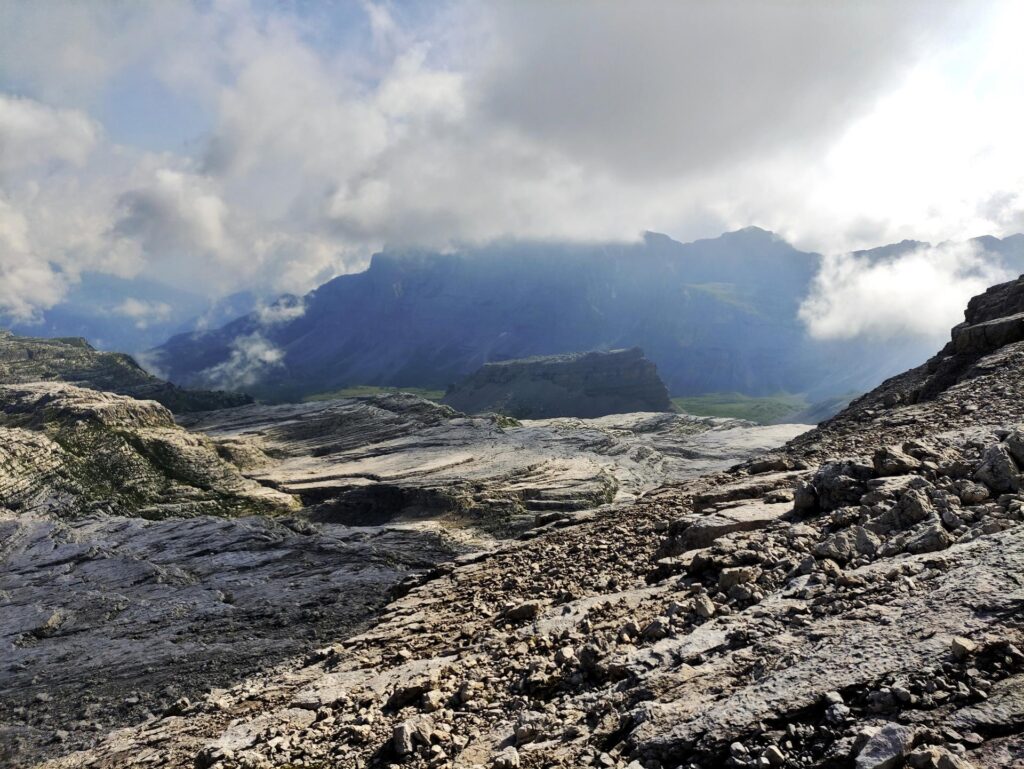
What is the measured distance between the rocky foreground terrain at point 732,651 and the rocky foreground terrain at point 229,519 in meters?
10.2

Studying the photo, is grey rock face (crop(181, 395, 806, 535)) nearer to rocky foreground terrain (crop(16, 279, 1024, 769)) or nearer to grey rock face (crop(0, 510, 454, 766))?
grey rock face (crop(0, 510, 454, 766))

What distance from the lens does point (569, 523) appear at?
35.3 metres

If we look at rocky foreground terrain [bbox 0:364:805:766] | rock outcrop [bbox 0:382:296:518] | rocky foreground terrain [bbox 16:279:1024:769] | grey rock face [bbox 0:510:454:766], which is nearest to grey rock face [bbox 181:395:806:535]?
rocky foreground terrain [bbox 0:364:805:766]

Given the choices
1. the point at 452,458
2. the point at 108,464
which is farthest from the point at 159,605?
the point at 108,464

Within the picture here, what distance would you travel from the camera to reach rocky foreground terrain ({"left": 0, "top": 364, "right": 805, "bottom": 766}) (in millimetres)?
44531

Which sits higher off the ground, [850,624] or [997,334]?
[997,334]

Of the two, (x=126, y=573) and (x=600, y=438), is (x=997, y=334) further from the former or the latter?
(x=600, y=438)

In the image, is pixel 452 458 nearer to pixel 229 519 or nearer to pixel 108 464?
pixel 229 519

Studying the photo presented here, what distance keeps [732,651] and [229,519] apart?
90.4m

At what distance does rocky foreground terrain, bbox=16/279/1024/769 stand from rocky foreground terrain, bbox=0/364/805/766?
1020 cm

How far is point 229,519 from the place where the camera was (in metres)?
88.4

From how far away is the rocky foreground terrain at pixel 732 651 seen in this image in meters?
8.70

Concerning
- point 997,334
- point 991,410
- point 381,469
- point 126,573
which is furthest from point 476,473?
point 991,410

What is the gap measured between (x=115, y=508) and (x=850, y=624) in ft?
407
